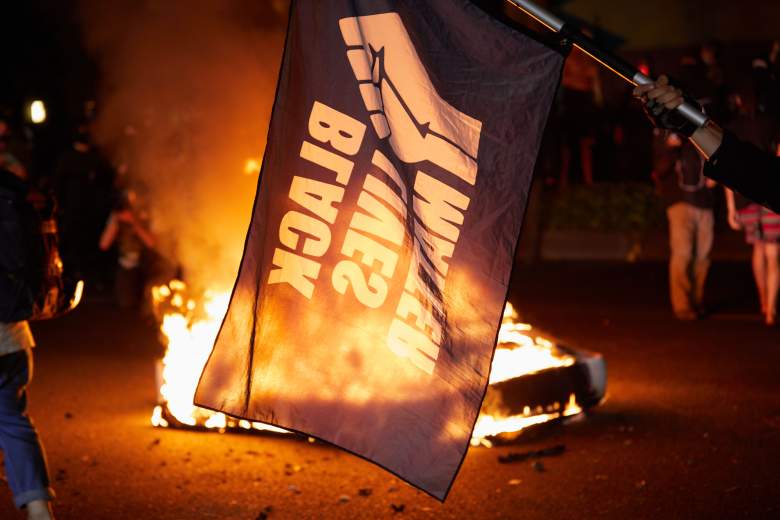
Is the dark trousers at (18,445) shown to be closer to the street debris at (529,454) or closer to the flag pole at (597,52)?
the street debris at (529,454)

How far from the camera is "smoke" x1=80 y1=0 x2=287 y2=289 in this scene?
980cm

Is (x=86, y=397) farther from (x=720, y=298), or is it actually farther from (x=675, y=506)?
(x=720, y=298)

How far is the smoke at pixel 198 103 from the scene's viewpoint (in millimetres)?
9797

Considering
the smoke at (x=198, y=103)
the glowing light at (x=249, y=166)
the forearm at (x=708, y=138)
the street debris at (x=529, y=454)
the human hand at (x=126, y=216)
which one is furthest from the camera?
the human hand at (x=126, y=216)

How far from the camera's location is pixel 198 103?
33.2 ft

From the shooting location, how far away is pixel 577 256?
16359 millimetres

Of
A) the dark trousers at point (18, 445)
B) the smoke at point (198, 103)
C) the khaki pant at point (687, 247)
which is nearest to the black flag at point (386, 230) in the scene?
the dark trousers at point (18, 445)

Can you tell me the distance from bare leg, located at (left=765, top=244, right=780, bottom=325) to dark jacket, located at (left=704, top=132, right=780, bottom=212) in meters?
6.60

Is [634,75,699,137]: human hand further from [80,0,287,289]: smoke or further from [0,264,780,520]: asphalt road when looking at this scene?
[80,0,287,289]: smoke

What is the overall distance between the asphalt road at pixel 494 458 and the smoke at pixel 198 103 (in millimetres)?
1447

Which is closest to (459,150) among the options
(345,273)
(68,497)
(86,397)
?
(345,273)

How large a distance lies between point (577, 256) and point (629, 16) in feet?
21.5

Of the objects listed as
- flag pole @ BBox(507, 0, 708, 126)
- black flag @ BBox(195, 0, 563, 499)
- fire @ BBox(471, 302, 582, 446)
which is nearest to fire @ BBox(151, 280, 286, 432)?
fire @ BBox(471, 302, 582, 446)

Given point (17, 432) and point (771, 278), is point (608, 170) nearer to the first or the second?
point (771, 278)
